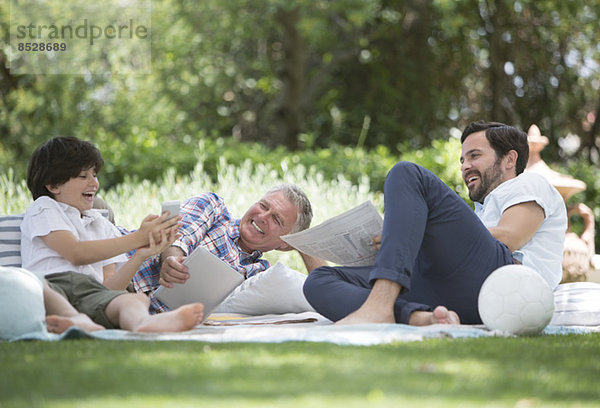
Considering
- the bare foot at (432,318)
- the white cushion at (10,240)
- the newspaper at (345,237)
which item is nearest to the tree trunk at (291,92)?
the white cushion at (10,240)

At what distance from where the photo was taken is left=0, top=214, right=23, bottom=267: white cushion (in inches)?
139

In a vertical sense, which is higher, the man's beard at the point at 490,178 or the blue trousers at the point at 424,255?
the man's beard at the point at 490,178

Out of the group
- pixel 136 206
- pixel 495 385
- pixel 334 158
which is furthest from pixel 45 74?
pixel 495 385

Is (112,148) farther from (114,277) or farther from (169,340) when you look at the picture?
(169,340)

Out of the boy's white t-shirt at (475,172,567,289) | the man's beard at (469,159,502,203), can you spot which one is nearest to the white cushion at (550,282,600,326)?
the boy's white t-shirt at (475,172,567,289)

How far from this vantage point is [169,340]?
2.76 m

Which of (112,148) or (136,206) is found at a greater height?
(112,148)

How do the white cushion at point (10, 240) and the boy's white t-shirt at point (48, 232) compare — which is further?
the white cushion at point (10, 240)

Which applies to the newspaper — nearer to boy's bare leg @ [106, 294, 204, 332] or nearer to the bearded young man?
the bearded young man

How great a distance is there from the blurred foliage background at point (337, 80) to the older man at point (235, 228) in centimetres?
636

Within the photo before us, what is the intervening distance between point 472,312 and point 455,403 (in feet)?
5.33

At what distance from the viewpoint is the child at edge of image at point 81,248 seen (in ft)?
9.96

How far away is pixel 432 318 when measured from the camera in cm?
315
